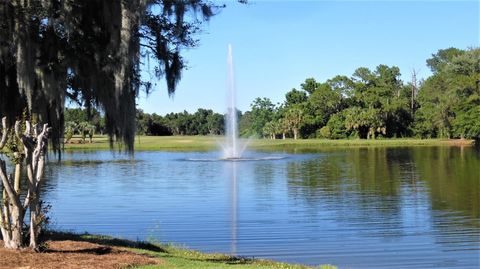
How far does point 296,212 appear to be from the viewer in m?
18.2

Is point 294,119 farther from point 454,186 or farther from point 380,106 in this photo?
point 454,186

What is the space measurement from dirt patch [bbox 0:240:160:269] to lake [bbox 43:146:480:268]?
3379mm

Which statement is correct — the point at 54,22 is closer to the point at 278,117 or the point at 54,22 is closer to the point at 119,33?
the point at 119,33

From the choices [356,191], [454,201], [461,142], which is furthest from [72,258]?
[461,142]

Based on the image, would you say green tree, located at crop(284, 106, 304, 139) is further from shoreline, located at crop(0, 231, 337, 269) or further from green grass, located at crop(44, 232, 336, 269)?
shoreline, located at crop(0, 231, 337, 269)

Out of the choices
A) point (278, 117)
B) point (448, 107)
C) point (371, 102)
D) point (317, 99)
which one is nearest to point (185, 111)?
point (278, 117)

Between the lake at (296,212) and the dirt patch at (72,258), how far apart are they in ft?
11.1

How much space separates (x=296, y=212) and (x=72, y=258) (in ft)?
35.4

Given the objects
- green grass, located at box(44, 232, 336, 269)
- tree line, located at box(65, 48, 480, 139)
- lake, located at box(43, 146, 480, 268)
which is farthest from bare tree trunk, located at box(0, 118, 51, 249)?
tree line, located at box(65, 48, 480, 139)

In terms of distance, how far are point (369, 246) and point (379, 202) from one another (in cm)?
699

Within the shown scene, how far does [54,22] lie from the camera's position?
8.49 metres

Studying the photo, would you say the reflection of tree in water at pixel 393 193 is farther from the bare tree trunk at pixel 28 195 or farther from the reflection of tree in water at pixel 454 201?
the bare tree trunk at pixel 28 195

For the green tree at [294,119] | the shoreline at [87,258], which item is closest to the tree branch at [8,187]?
the shoreline at [87,258]

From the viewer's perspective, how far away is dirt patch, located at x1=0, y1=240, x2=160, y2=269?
765cm
